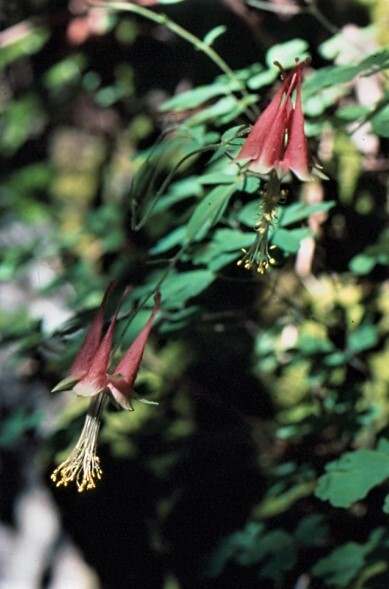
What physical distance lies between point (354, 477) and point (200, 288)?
0.33 m

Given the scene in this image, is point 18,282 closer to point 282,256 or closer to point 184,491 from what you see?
point 184,491

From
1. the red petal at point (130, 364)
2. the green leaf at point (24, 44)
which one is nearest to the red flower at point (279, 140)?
the red petal at point (130, 364)

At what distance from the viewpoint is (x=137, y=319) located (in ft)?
3.73

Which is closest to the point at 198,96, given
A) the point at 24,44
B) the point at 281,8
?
the point at 281,8

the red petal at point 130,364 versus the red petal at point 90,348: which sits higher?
the red petal at point 90,348

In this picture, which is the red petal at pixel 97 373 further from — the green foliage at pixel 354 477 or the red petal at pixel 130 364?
the green foliage at pixel 354 477

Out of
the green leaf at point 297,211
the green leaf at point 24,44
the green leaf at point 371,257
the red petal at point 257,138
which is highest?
the red petal at point 257,138

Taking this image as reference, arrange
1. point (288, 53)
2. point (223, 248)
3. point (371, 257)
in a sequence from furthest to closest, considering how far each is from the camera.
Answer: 1. point (371, 257)
2. point (288, 53)
3. point (223, 248)

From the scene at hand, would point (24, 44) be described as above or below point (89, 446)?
above

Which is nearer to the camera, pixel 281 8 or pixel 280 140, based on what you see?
pixel 280 140

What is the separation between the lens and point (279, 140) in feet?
2.92

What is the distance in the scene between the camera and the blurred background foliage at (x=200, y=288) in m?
1.22

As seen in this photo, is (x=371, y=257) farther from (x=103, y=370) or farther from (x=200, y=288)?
(x=103, y=370)

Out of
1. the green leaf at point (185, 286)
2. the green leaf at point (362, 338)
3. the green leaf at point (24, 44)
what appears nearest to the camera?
the green leaf at point (185, 286)
